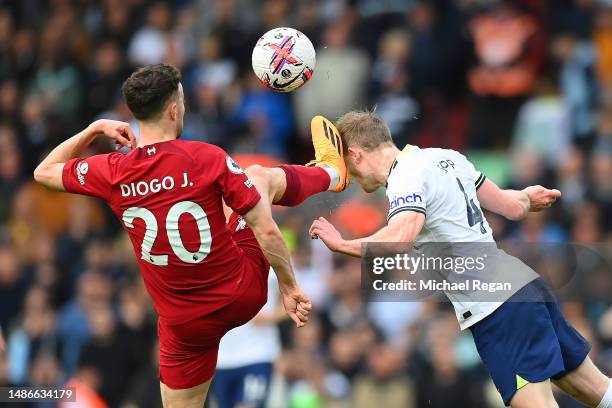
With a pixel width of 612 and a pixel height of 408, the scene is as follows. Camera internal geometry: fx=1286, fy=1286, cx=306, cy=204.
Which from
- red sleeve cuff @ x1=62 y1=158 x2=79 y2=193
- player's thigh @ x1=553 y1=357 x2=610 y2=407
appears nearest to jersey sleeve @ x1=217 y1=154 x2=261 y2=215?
red sleeve cuff @ x1=62 y1=158 x2=79 y2=193

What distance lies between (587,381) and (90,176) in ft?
10.4

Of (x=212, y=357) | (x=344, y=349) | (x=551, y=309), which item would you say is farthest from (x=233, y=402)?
(x=551, y=309)

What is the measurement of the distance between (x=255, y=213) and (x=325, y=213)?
2124 mm

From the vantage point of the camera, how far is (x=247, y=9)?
15.7 meters

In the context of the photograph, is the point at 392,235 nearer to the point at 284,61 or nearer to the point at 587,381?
the point at 587,381

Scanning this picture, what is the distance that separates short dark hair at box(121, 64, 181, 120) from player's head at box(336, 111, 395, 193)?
1.23m

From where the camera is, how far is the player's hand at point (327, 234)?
286 inches

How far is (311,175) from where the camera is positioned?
7715 mm

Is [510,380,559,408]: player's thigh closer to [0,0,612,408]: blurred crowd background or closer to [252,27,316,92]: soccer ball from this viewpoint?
[252,27,316,92]: soccer ball

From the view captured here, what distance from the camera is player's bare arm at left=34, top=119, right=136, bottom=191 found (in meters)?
7.51

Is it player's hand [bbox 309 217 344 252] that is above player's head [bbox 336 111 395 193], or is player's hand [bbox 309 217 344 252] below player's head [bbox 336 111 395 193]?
below

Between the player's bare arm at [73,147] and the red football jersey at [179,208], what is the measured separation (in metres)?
0.08

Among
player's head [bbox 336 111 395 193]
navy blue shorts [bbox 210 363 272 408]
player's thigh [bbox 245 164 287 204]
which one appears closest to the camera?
player's thigh [bbox 245 164 287 204]
